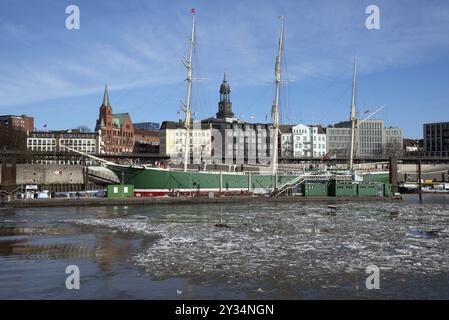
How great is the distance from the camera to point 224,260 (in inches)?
836

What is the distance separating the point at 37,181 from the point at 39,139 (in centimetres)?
8886

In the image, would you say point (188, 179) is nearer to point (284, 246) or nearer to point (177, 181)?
point (177, 181)

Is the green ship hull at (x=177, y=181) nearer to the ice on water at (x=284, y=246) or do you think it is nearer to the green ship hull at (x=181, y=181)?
the green ship hull at (x=181, y=181)

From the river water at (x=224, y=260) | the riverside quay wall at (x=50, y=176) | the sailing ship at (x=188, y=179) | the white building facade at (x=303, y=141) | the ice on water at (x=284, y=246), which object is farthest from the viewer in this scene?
the white building facade at (x=303, y=141)

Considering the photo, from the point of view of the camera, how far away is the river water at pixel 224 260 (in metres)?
15.9

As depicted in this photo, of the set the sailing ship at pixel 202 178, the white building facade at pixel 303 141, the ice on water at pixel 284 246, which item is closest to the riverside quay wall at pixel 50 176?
the sailing ship at pixel 202 178

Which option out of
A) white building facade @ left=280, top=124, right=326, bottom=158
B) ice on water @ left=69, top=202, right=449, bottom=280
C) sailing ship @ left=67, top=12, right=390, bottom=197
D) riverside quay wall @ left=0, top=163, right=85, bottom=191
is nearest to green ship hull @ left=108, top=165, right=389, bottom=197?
sailing ship @ left=67, top=12, right=390, bottom=197

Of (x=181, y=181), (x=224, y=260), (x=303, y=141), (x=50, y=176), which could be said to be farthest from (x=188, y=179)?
(x=303, y=141)

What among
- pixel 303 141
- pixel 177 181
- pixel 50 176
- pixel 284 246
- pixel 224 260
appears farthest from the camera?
pixel 303 141

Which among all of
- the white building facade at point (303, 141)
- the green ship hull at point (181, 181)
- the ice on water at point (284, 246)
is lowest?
the ice on water at point (284, 246)

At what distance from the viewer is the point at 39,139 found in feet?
602

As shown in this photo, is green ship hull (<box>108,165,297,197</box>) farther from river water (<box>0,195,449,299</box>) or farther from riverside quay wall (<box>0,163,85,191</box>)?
river water (<box>0,195,449,299</box>)
